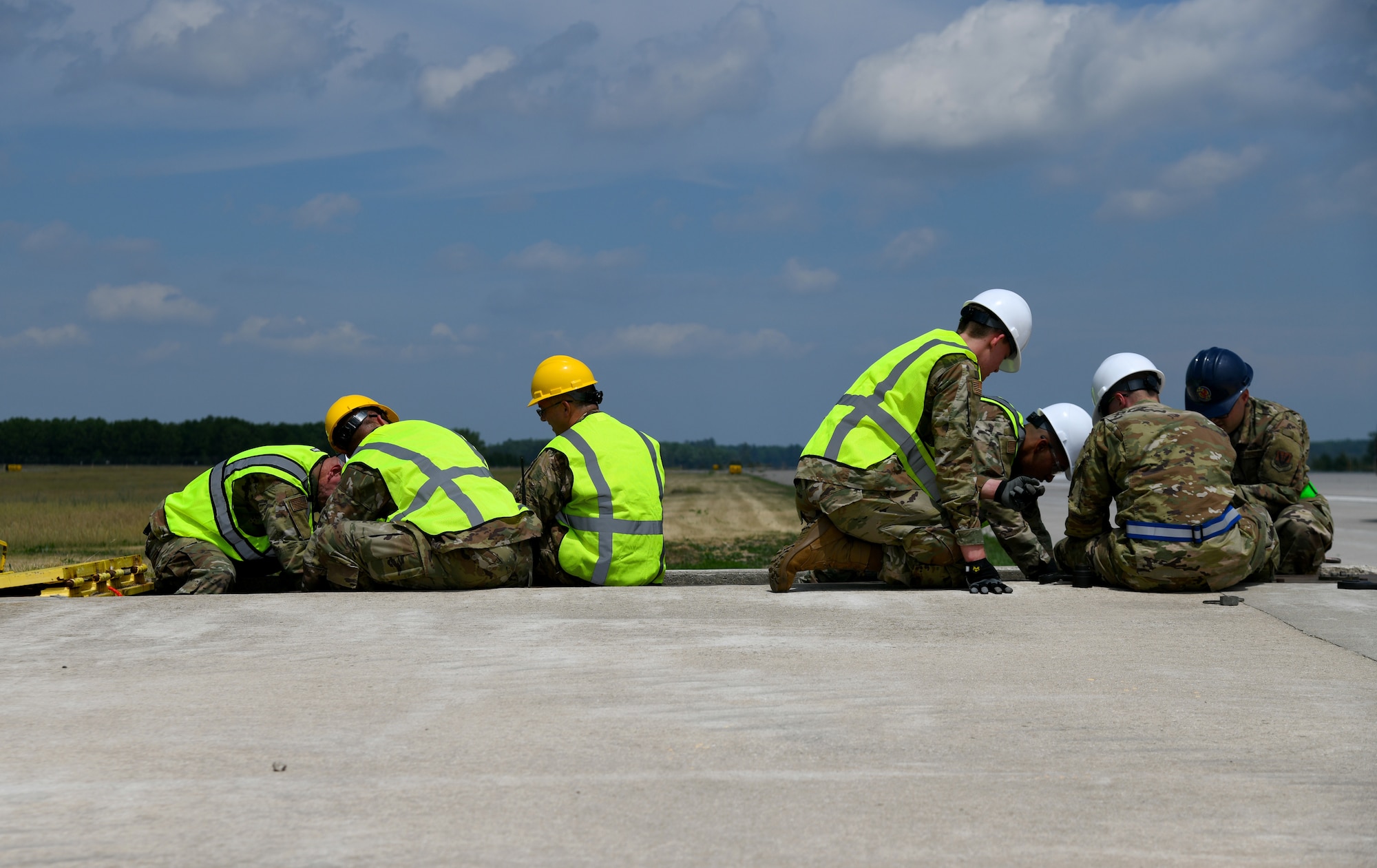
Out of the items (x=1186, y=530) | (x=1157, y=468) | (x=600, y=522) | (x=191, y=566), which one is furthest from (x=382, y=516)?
(x=1186, y=530)

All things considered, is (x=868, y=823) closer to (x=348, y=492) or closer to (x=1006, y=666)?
(x=1006, y=666)

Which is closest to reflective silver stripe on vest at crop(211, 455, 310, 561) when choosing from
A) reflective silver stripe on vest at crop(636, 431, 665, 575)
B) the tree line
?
reflective silver stripe on vest at crop(636, 431, 665, 575)

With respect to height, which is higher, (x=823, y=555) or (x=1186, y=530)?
(x=1186, y=530)

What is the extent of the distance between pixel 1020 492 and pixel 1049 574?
2.28 ft

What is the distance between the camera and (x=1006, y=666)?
492 cm

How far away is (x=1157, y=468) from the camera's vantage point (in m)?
6.66

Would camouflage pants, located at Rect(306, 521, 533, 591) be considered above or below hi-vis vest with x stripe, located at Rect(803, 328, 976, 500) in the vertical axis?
below

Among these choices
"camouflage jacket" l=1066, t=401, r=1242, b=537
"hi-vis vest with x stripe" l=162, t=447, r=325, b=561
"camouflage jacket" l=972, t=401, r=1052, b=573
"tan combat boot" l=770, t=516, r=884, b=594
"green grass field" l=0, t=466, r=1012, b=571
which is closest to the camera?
"camouflage jacket" l=1066, t=401, r=1242, b=537

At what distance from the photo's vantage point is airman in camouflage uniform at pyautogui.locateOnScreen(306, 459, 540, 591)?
7008mm

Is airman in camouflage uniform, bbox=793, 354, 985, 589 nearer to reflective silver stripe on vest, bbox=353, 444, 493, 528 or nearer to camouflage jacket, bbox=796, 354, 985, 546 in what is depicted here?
camouflage jacket, bbox=796, 354, 985, 546

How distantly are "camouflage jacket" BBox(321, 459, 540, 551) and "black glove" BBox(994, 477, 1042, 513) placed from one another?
2.92 m

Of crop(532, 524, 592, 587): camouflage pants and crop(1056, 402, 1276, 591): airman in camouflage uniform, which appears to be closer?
crop(1056, 402, 1276, 591): airman in camouflage uniform

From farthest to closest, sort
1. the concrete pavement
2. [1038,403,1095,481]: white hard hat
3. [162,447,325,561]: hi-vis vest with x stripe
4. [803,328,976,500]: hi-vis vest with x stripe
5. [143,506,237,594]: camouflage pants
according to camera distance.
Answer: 1. [1038,403,1095,481]: white hard hat
2. [162,447,325,561]: hi-vis vest with x stripe
3. [143,506,237,594]: camouflage pants
4. [803,328,976,500]: hi-vis vest with x stripe
5. the concrete pavement

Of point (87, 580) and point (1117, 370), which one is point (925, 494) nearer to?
point (1117, 370)
